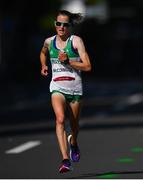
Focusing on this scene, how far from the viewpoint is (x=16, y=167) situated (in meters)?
14.0

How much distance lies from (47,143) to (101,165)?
4047 millimetres

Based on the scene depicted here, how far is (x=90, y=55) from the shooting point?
5928cm

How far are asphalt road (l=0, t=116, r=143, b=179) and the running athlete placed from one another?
456mm

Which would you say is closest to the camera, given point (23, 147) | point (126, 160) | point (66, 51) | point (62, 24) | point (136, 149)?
point (62, 24)

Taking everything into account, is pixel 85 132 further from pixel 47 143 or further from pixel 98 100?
pixel 98 100

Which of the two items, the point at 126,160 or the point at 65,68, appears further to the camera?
the point at 126,160

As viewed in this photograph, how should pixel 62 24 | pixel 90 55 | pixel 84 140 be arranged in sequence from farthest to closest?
pixel 90 55 < pixel 84 140 < pixel 62 24

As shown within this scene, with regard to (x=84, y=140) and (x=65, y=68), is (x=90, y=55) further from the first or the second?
(x=65, y=68)

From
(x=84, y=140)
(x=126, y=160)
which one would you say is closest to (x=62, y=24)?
(x=126, y=160)

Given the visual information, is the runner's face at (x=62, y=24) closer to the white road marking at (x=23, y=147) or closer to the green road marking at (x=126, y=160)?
the green road marking at (x=126, y=160)

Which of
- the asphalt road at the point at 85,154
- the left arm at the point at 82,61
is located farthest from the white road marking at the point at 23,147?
the left arm at the point at 82,61

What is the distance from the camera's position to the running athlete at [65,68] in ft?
42.7

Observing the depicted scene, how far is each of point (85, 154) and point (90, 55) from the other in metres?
43.5

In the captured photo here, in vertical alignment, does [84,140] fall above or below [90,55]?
above
